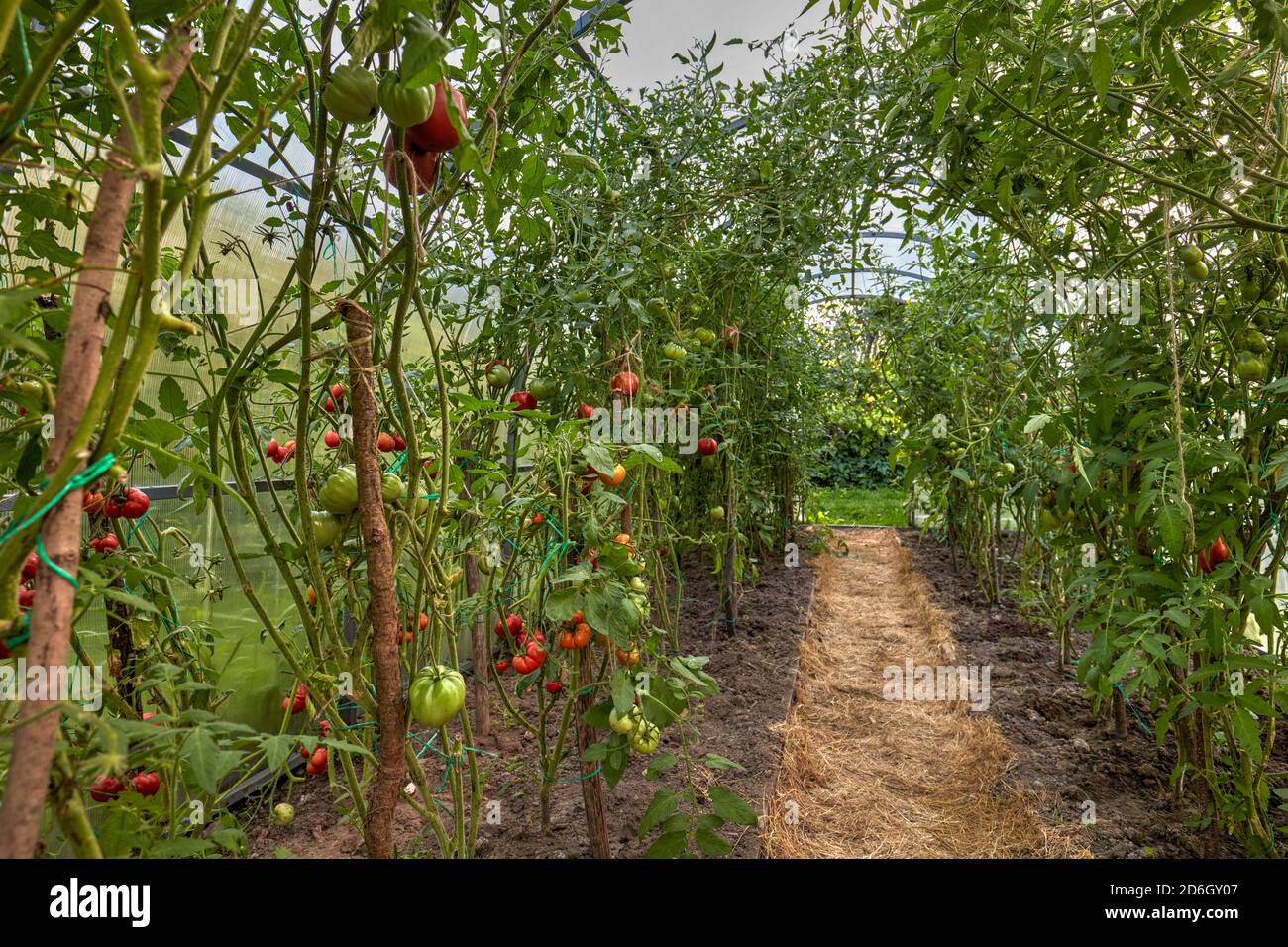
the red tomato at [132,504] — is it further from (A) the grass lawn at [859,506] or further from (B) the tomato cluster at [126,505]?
(A) the grass lawn at [859,506]

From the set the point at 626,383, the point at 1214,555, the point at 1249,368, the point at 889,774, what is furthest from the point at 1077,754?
the point at 626,383

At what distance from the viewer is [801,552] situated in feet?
18.0

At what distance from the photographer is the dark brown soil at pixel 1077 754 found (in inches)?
72.3

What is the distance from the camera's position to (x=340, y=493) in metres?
0.97

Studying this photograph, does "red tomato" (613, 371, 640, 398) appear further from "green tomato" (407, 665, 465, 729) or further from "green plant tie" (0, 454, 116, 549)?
"green plant tie" (0, 454, 116, 549)

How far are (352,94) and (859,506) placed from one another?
9083 millimetres

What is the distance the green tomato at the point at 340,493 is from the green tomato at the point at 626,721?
582 millimetres

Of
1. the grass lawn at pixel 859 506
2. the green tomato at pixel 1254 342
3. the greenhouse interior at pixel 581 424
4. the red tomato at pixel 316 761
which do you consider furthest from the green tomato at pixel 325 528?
the grass lawn at pixel 859 506

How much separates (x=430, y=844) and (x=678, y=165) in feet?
7.05

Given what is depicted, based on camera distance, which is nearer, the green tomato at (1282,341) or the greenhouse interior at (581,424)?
the greenhouse interior at (581,424)

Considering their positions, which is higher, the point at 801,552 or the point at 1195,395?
the point at 1195,395
